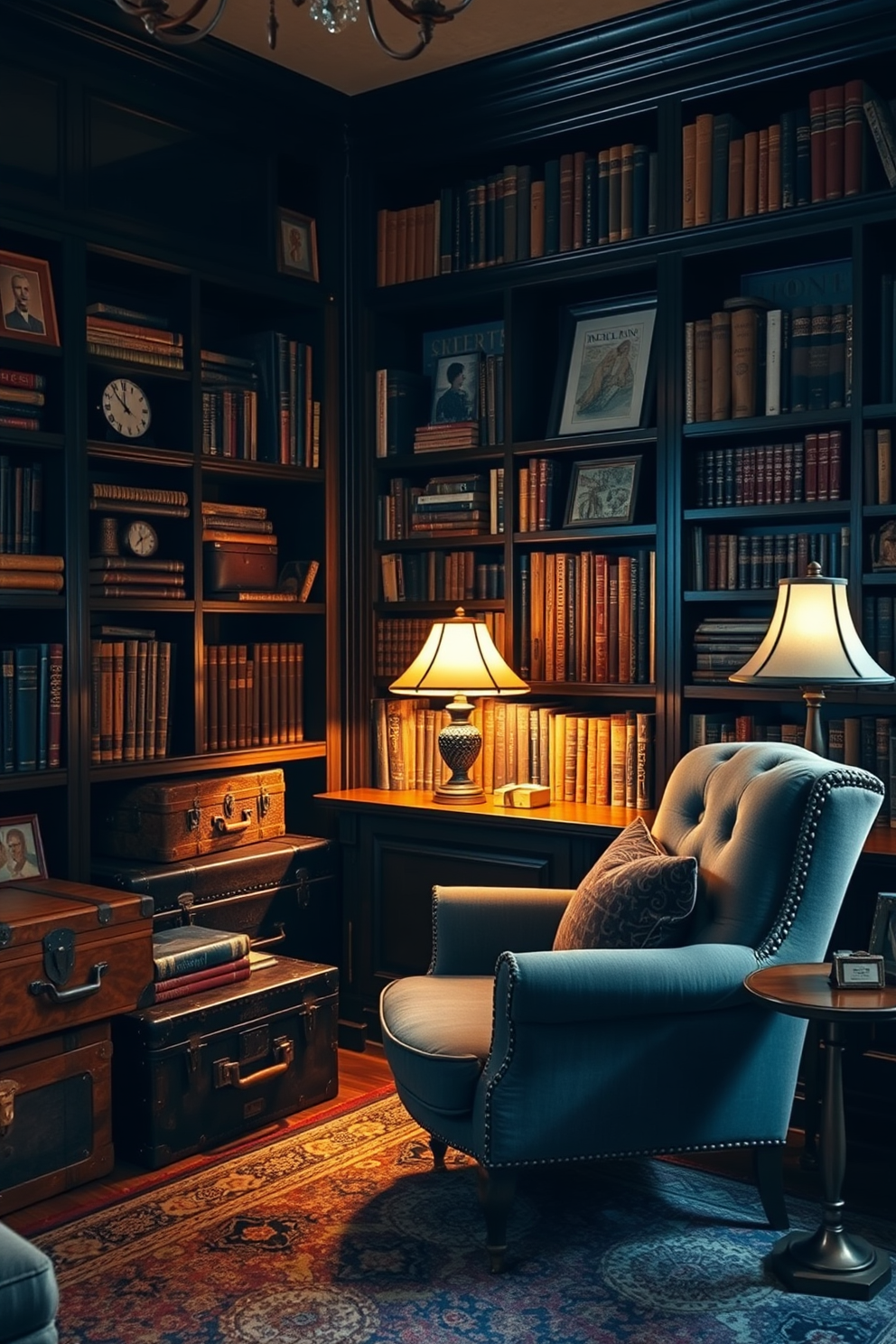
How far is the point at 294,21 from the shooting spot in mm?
3664

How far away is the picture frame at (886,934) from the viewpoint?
2.68m

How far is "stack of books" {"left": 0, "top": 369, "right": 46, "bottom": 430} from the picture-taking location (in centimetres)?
343

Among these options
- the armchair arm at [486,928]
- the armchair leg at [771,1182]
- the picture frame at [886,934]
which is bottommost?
the armchair leg at [771,1182]

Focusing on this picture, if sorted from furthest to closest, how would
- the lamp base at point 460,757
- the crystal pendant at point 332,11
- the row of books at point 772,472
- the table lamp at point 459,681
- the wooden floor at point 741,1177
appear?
the lamp base at point 460,757 → the table lamp at point 459,681 → the row of books at point 772,472 → the wooden floor at point 741,1177 → the crystal pendant at point 332,11

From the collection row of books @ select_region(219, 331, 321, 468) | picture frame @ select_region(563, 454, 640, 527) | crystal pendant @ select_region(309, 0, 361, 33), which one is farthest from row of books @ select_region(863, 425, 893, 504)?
crystal pendant @ select_region(309, 0, 361, 33)

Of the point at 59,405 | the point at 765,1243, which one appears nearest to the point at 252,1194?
the point at 765,1243

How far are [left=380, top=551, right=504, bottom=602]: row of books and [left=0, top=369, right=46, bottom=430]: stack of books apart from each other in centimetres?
127

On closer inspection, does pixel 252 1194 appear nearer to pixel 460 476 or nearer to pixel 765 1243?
pixel 765 1243

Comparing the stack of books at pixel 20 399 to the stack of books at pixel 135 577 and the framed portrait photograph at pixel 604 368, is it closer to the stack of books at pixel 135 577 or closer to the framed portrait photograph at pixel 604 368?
the stack of books at pixel 135 577

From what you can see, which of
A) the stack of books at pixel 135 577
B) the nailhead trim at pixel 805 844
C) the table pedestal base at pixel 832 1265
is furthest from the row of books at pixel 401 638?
the table pedestal base at pixel 832 1265

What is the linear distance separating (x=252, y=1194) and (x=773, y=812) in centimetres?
142

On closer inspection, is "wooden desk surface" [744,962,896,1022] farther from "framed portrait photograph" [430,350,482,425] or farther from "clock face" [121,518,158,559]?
"framed portrait photograph" [430,350,482,425]

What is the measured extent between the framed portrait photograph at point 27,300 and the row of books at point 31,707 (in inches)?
31.5

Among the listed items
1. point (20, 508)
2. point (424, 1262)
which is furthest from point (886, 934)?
point (20, 508)
